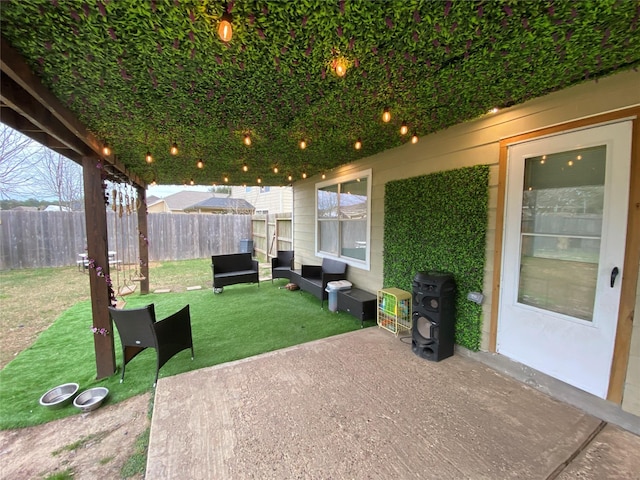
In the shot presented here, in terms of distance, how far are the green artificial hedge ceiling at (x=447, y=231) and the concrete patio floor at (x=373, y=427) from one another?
2.07 feet

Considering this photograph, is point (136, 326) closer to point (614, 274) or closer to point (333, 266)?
point (333, 266)

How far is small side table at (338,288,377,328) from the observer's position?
12.6ft

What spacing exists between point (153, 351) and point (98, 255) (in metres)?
1.38

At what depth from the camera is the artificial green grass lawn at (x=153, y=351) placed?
240 cm

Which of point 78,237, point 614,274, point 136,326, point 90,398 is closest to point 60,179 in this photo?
point 78,237

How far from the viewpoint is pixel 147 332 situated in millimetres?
2551

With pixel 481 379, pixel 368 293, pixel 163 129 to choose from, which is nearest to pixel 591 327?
pixel 481 379

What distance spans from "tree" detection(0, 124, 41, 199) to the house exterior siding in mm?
7218

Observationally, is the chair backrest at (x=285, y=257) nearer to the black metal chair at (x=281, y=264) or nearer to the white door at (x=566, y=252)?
the black metal chair at (x=281, y=264)

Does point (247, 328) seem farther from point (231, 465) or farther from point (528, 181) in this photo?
point (528, 181)

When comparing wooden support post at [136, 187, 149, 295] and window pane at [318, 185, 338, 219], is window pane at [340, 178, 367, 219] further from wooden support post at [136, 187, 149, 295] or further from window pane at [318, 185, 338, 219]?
wooden support post at [136, 187, 149, 295]

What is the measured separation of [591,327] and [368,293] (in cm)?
268

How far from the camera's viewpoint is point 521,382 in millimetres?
2406

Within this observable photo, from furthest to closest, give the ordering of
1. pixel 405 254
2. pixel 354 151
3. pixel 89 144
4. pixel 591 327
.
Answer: pixel 354 151 → pixel 405 254 → pixel 89 144 → pixel 591 327
